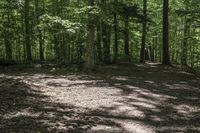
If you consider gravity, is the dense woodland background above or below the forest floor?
above

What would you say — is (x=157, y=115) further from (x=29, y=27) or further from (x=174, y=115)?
(x=29, y=27)

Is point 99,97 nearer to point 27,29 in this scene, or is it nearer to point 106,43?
point 106,43

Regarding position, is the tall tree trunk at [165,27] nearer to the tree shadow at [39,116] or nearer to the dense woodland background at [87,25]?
the dense woodland background at [87,25]

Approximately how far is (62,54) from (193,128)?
71.6 ft

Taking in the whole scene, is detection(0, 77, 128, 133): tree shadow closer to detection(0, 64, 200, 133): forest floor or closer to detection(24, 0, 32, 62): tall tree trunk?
detection(0, 64, 200, 133): forest floor

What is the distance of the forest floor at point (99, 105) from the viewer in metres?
7.66

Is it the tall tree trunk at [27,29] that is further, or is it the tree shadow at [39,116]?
the tall tree trunk at [27,29]

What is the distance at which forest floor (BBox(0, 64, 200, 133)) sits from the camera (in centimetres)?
766

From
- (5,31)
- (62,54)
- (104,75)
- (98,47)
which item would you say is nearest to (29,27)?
(5,31)

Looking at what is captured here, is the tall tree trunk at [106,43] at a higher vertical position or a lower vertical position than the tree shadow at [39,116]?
higher

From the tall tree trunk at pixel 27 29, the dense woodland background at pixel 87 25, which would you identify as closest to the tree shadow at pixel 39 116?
the dense woodland background at pixel 87 25

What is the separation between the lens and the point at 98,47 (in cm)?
2462

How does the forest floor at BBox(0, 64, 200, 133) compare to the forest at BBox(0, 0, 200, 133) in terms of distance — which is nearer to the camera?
the forest floor at BBox(0, 64, 200, 133)

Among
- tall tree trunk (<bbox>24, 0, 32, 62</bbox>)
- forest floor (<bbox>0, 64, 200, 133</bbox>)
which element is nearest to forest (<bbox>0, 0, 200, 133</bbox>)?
forest floor (<bbox>0, 64, 200, 133</bbox>)
